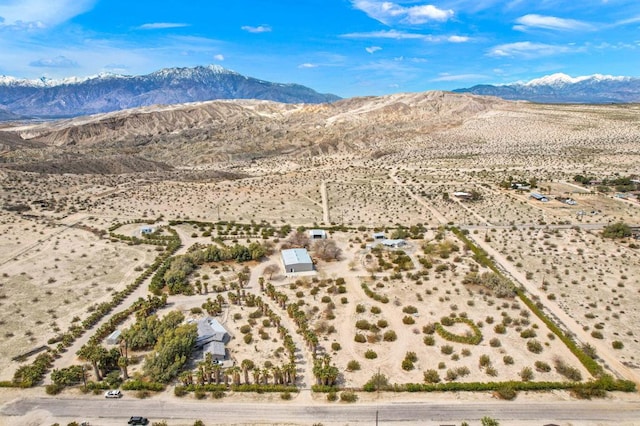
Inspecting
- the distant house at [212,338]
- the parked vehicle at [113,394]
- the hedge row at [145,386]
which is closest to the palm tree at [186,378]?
the hedge row at [145,386]

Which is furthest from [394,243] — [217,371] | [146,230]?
[146,230]

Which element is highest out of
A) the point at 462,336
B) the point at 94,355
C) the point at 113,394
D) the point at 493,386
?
the point at 94,355

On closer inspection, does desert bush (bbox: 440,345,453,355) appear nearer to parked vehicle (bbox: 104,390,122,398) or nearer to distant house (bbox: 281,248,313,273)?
distant house (bbox: 281,248,313,273)

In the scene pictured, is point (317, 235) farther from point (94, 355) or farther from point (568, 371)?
point (568, 371)

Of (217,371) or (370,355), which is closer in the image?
(217,371)

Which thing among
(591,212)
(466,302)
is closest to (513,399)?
(466,302)

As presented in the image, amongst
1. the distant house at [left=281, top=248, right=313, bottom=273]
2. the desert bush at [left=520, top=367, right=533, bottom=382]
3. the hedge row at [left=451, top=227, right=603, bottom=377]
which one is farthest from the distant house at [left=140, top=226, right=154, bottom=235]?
the desert bush at [left=520, top=367, right=533, bottom=382]
